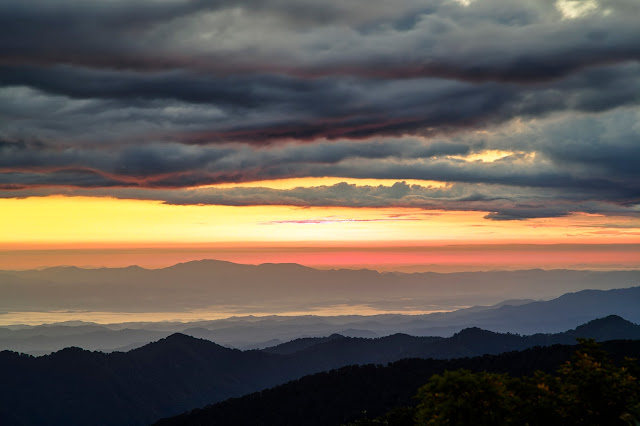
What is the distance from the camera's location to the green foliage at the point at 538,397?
5716 centimetres

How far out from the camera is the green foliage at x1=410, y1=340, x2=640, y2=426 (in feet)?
188

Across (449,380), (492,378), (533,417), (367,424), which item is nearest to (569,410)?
(533,417)

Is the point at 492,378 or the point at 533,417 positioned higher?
Answer: the point at 492,378

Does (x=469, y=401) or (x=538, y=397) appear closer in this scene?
(x=469, y=401)

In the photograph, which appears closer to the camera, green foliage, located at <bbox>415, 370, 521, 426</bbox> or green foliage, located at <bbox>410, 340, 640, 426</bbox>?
green foliage, located at <bbox>415, 370, 521, 426</bbox>

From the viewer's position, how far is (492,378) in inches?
2318

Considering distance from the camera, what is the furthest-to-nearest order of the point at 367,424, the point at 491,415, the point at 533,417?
the point at 367,424 < the point at 533,417 < the point at 491,415

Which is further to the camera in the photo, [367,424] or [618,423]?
[367,424]

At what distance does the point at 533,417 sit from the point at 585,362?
319 inches

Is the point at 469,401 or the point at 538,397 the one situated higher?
the point at 469,401

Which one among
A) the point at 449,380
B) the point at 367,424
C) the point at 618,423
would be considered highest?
the point at 449,380

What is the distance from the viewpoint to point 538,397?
63.0 meters

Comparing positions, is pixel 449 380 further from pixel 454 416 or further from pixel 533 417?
pixel 533 417

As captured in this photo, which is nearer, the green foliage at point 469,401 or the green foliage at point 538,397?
the green foliage at point 469,401
